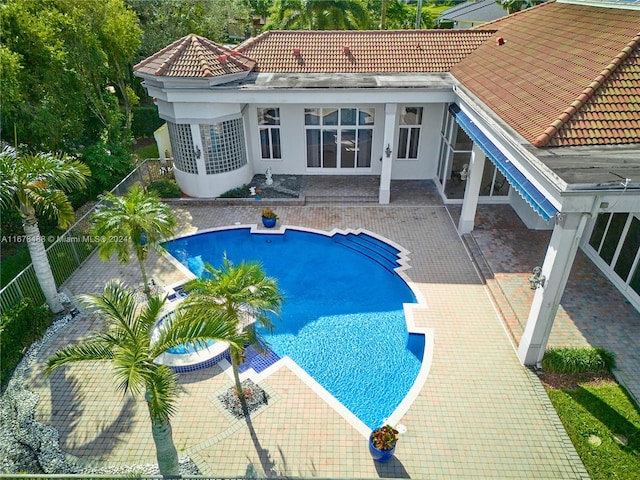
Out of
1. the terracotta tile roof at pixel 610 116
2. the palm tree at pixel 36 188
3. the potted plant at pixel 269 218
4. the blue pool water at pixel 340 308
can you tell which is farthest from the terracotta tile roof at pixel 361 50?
the palm tree at pixel 36 188

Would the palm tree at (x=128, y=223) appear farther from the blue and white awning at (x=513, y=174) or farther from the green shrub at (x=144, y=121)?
the green shrub at (x=144, y=121)

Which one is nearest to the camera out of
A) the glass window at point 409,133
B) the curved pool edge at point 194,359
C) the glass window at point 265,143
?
the curved pool edge at point 194,359

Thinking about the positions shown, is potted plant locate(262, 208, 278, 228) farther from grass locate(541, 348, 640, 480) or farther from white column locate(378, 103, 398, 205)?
grass locate(541, 348, 640, 480)

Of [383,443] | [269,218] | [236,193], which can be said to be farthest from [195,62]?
[383,443]

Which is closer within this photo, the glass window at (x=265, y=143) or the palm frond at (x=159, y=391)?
the palm frond at (x=159, y=391)

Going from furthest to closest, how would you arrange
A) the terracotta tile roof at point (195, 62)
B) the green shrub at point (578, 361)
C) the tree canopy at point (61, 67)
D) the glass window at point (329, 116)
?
the glass window at point (329, 116)
the terracotta tile roof at point (195, 62)
the tree canopy at point (61, 67)
the green shrub at point (578, 361)

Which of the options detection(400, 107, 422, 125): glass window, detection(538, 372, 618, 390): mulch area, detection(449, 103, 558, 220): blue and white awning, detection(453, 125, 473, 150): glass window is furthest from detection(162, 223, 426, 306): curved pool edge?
detection(400, 107, 422, 125): glass window
